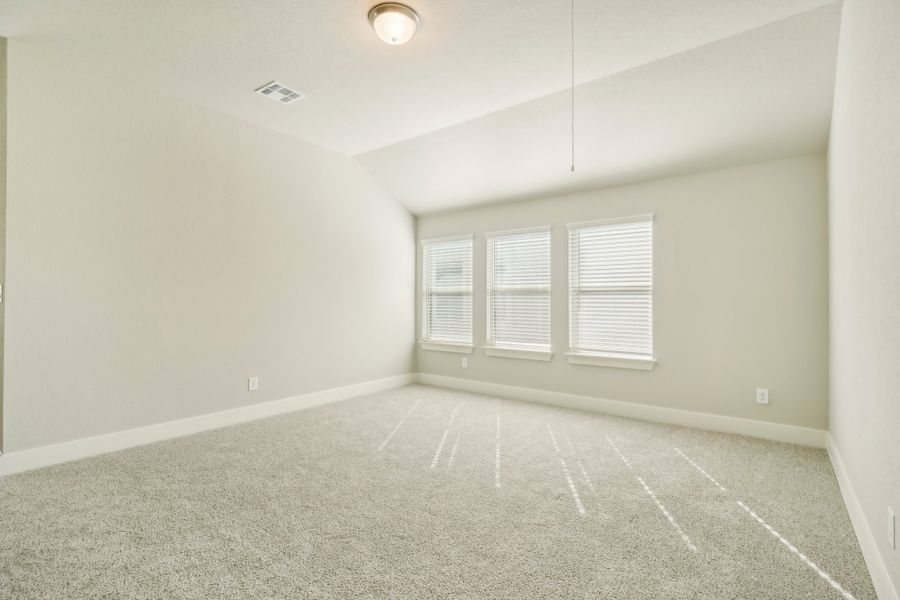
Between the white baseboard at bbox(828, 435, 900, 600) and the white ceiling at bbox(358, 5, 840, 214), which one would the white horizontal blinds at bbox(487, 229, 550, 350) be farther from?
the white baseboard at bbox(828, 435, 900, 600)

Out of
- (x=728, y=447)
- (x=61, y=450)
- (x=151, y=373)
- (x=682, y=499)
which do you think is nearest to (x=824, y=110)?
(x=728, y=447)

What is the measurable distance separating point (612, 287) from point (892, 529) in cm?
305

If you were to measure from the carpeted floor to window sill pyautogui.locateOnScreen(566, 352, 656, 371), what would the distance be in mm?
749

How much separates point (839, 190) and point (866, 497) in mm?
1762

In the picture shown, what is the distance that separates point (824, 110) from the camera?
304 centimetres

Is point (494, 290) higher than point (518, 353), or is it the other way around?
point (494, 290)

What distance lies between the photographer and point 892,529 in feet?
5.07

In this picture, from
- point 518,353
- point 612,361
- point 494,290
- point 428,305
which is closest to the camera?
point 612,361

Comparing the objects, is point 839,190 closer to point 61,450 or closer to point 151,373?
point 151,373

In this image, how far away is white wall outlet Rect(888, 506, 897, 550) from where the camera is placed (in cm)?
151

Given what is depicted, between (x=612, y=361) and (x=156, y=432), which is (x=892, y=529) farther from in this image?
(x=156, y=432)

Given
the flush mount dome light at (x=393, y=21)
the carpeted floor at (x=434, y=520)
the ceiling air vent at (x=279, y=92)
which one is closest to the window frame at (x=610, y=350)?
the carpeted floor at (x=434, y=520)

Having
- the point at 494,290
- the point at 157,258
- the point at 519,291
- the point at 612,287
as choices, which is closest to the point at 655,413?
the point at 612,287

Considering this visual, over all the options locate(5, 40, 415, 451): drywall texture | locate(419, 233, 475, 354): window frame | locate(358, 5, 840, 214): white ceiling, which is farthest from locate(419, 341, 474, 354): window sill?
locate(358, 5, 840, 214): white ceiling
